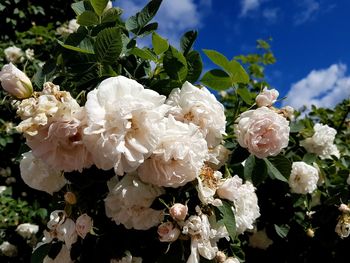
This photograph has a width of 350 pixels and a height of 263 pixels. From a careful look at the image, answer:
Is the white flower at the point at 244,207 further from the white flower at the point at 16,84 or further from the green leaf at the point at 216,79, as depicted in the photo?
the white flower at the point at 16,84

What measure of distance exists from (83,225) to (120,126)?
0.26 m

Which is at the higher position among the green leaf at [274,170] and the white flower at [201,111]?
the white flower at [201,111]

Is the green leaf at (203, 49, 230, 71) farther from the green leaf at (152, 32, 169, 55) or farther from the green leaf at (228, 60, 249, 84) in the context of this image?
the green leaf at (152, 32, 169, 55)

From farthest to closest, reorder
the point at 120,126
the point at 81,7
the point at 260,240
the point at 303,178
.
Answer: the point at 260,240
the point at 303,178
the point at 81,7
the point at 120,126

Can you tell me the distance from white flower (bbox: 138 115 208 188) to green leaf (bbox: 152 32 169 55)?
29 cm

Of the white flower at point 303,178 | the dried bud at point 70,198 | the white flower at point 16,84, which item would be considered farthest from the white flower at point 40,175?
the white flower at point 303,178

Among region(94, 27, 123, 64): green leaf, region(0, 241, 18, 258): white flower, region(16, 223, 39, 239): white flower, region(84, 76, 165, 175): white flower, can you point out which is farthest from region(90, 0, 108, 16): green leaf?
region(0, 241, 18, 258): white flower

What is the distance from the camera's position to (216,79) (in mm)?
1269

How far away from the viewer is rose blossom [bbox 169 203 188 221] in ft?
3.28

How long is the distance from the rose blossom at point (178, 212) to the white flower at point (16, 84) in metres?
0.40

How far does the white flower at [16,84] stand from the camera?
95 centimetres

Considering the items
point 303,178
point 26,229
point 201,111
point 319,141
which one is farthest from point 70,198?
point 26,229

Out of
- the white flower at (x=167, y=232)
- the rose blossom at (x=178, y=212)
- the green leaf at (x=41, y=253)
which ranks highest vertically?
the rose blossom at (x=178, y=212)

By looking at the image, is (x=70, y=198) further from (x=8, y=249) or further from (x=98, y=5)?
(x=8, y=249)
